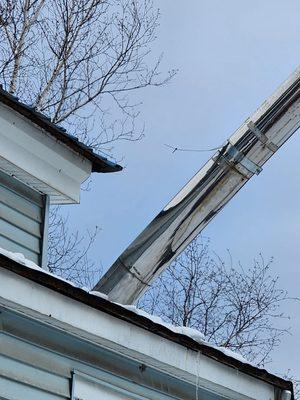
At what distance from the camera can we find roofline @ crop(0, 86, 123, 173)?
31.2 ft

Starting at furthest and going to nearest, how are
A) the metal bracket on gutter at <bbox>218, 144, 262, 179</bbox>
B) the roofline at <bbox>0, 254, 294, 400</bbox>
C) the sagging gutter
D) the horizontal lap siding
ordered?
the metal bracket on gutter at <bbox>218, 144, 262, 179</bbox>
the sagging gutter
the horizontal lap siding
the roofline at <bbox>0, 254, 294, 400</bbox>

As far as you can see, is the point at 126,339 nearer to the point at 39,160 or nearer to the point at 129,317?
the point at 129,317

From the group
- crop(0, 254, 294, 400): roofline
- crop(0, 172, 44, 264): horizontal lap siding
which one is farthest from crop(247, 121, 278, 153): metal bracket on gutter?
crop(0, 254, 294, 400): roofline

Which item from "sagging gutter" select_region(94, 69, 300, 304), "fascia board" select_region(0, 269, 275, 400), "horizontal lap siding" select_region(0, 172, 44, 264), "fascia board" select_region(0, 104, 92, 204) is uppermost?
"sagging gutter" select_region(94, 69, 300, 304)

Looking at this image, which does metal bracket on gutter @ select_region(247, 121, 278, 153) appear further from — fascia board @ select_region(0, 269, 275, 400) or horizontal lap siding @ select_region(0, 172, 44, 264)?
fascia board @ select_region(0, 269, 275, 400)

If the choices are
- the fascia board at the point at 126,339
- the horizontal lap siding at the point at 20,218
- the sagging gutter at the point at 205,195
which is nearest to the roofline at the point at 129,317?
the fascia board at the point at 126,339

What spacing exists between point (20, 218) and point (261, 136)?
3568mm

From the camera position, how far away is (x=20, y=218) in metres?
9.67

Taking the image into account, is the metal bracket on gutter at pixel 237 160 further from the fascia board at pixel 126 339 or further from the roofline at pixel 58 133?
the fascia board at pixel 126 339

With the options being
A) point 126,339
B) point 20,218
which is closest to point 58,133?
point 20,218

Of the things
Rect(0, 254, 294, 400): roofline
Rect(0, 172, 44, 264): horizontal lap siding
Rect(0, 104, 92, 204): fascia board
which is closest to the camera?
Rect(0, 254, 294, 400): roofline

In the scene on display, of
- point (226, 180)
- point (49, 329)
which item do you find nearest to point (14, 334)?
point (49, 329)

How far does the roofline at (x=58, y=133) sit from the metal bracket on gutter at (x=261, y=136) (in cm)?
206

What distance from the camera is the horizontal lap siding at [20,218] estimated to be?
371 inches
